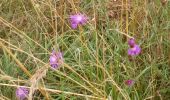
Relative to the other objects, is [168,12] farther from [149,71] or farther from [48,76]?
[48,76]

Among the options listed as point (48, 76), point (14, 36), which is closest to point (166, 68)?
point (48, 76)

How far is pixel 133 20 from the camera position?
180 centimetres

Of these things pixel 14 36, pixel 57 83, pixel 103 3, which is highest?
pixel 103 3

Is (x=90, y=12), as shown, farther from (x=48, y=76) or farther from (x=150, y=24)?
(x=48, y=76)

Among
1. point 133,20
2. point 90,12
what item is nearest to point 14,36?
point 90,12

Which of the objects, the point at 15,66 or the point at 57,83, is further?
the point at 15,66

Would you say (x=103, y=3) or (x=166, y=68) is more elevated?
(x=103, y=3)

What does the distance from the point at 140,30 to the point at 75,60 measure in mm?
409

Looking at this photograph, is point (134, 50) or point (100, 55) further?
point (100, 55)

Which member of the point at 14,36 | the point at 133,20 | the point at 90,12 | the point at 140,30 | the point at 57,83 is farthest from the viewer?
the point at 90,12

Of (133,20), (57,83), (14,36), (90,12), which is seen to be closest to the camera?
(57,83)

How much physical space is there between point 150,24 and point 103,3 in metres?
0.33

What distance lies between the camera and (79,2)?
231 cm

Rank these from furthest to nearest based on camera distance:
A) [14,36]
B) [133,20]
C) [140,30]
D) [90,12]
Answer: [90,12], [14,36], [140,30], [133,20]
